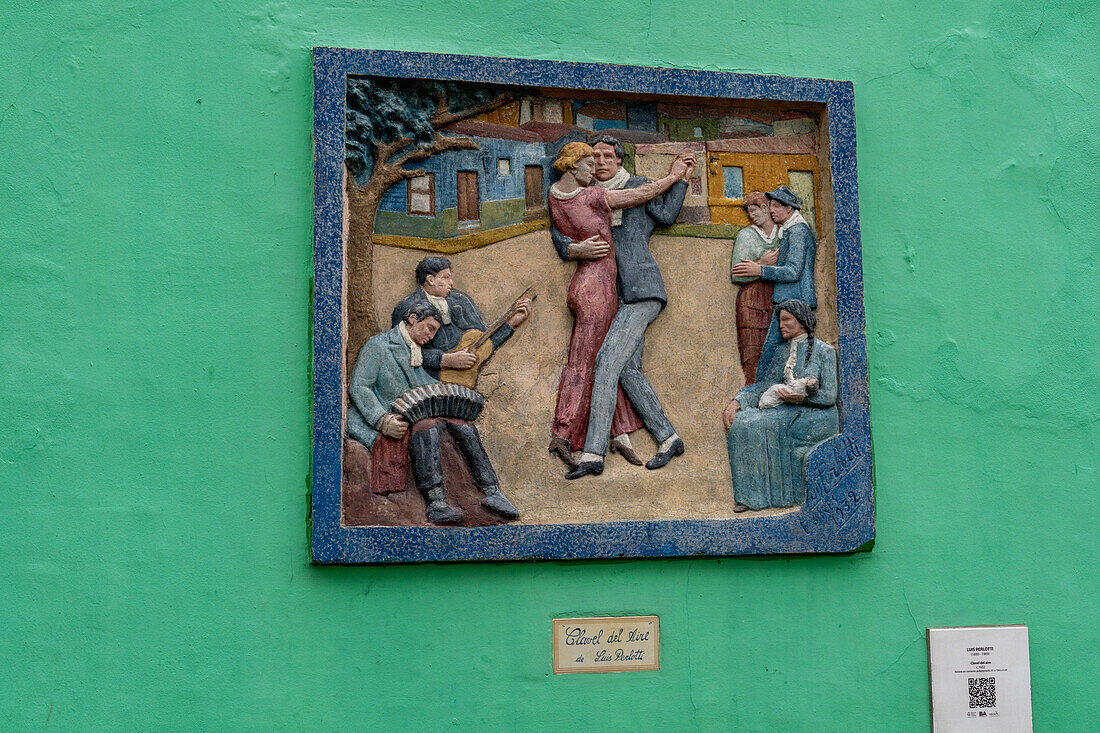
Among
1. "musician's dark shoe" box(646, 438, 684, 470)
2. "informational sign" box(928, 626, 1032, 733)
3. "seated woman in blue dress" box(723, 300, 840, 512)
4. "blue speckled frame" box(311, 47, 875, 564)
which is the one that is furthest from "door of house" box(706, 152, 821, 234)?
"informational sign" box(928, 626, 1032, 733)

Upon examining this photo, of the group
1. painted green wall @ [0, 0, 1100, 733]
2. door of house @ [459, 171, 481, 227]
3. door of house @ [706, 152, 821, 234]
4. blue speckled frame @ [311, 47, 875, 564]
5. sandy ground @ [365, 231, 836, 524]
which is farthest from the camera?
door of house @ [706, 152, 821, 234]

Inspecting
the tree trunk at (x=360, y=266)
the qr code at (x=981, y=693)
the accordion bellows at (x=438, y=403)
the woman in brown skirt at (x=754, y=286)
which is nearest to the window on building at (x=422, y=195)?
the tree trunk at (x=360, y=266)

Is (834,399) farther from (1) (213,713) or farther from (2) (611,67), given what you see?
(1) (213,713)

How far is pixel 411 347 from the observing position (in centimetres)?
381

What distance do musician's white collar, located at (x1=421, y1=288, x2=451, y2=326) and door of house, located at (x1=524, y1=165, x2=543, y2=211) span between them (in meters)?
0.49

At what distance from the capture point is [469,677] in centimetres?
364

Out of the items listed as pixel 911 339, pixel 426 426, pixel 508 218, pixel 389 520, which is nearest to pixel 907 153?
pixel 911 339

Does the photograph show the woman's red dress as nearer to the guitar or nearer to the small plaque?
the guitar

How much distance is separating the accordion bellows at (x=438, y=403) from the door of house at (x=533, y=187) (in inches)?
29.3

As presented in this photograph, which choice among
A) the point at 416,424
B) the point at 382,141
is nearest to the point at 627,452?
the point at 416,424

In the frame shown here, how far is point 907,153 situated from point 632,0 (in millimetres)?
1214

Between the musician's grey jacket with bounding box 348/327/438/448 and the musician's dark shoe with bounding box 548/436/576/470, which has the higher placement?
the musician's grey jacket with bounding box 348/327/438/448

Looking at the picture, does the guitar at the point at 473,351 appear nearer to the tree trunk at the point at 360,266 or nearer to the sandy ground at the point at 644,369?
the sandy ground at the point at 644,369

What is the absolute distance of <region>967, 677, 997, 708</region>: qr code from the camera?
12.8ft
